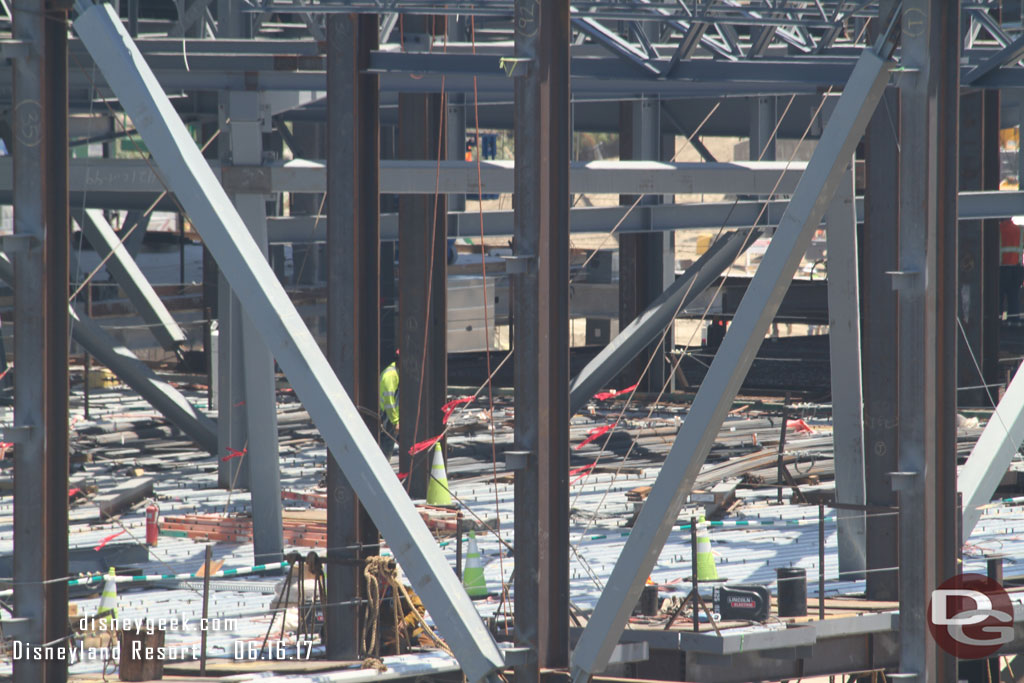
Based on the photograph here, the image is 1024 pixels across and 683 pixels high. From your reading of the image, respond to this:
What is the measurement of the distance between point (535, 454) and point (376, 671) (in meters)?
3.03

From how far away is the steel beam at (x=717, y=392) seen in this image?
911 cm

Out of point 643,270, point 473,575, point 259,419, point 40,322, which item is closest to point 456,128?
point 259,419

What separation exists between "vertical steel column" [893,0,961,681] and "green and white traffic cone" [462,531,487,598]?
4.56m

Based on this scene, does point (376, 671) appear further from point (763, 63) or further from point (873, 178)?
point (763, 63)

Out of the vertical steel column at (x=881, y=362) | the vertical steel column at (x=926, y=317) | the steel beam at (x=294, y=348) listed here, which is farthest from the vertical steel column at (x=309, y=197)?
the vertical steel column at (x=926, y=317)

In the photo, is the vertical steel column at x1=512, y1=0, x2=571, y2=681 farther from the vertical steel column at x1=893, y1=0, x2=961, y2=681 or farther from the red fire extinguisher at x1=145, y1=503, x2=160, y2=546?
the red fire extinguisher at x1=145, y1=503, x2=160, y2=546

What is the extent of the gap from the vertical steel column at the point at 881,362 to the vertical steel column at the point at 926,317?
3064 millimetres

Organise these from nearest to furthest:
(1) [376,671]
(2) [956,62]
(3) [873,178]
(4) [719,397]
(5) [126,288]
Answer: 1. (4) [719,397]
2. (2) [956,62]
3. (1) [376,671]
4. (3) [873,178]
5. (5) [126,288]

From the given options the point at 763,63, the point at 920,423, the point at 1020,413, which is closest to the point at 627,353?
the point at 763,63

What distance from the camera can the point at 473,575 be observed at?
13.4 meters

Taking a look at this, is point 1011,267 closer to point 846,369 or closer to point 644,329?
point 644,329

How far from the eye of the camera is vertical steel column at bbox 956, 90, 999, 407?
2530 centimetres

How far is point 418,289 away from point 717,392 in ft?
31.9

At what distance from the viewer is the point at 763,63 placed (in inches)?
648
